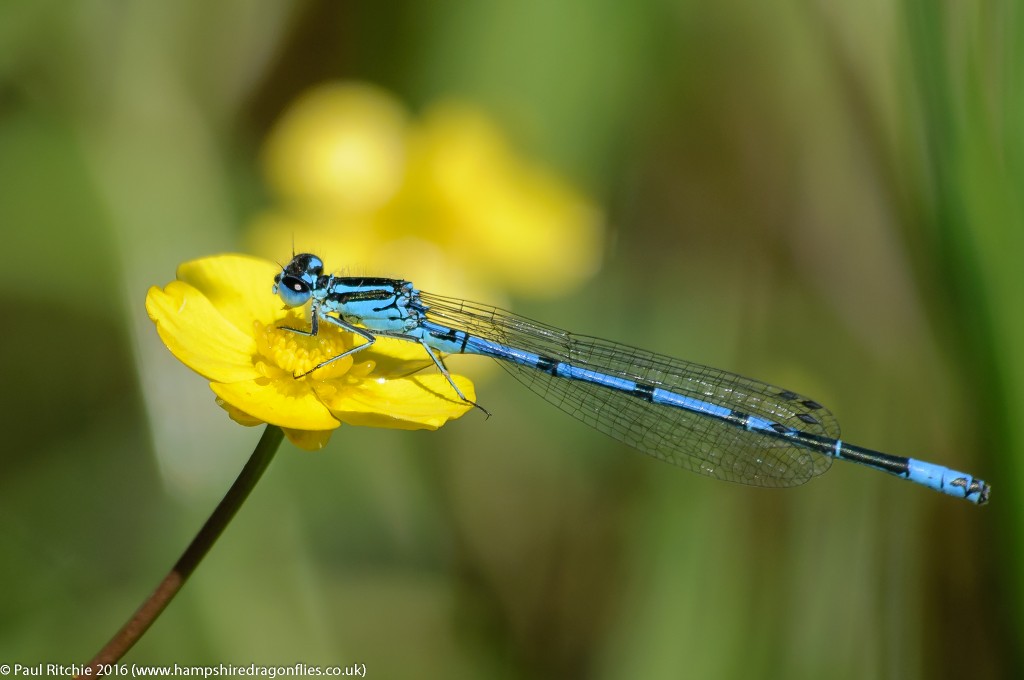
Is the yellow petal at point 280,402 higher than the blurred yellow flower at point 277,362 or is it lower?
lower

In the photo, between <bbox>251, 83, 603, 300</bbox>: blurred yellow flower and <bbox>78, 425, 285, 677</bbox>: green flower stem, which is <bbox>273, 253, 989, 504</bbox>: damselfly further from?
<bbox>78, 425, 285, 677</bbox>: green flower stem

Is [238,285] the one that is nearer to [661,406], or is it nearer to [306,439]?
[306,439]

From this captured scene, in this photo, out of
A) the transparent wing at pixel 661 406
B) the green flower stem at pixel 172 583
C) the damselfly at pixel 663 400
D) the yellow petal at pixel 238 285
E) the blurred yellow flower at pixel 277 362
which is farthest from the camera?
the transparent wing at pixel 661 406

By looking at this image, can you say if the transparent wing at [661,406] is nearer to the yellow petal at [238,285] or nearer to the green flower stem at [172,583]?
the yellow petal at [238,285]

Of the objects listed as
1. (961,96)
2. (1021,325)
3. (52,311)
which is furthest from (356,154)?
(1021,325)

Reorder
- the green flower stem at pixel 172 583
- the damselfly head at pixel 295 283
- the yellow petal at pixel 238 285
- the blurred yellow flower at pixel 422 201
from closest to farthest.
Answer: the green flower stem at pixel 172 583
the yellow petal at pixel 238 285
the damselfly head at pixel 295 283
the blurred yellow flower at pixel 422 201

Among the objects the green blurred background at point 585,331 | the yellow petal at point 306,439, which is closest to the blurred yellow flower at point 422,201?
the green blurred background at point 585,331

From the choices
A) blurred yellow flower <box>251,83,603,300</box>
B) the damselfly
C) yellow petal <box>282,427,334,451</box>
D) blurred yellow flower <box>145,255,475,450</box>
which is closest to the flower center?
blurred yellow flower <box>145,255,475,450</box>
